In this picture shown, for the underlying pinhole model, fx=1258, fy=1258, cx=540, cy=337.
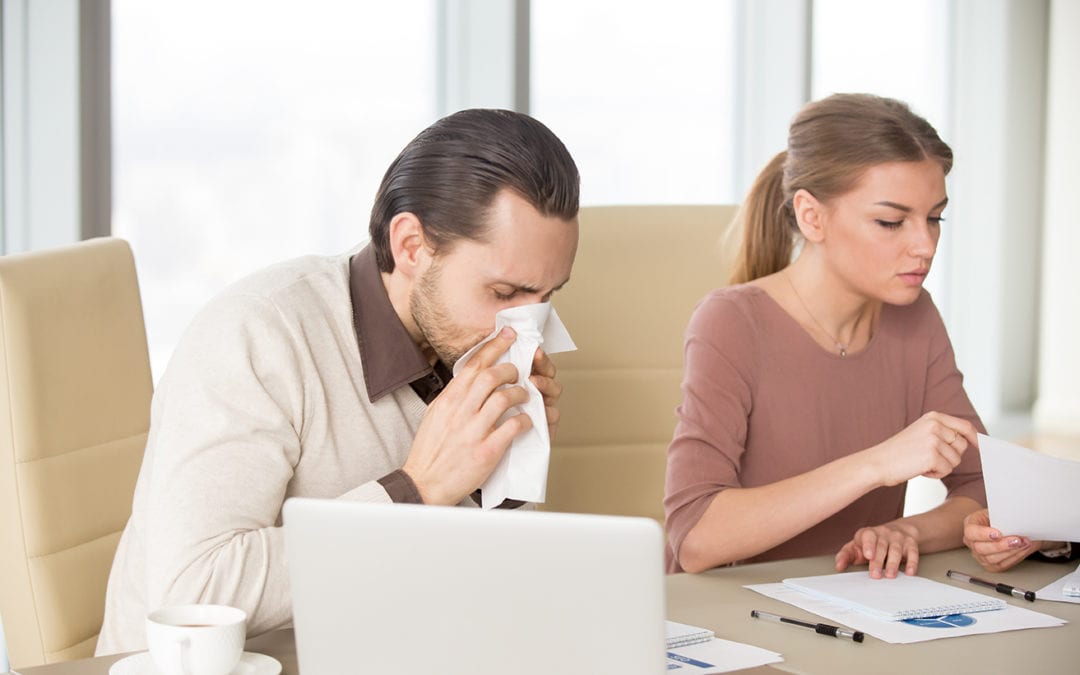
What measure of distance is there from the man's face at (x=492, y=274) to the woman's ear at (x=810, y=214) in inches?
22.9

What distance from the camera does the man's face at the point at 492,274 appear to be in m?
1.57

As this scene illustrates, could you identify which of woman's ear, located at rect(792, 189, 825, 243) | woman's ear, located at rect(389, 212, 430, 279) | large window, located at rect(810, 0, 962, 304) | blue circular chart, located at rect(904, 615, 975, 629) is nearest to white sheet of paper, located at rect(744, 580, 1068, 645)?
blue circular chart, located at rect(904, 615, 975, 629)

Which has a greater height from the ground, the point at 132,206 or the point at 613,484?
the point at 132,206

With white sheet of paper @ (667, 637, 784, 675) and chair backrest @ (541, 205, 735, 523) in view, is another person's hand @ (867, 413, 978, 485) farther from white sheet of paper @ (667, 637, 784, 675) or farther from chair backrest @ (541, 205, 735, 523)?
chair backrest @ (541, 205, 735, 523)

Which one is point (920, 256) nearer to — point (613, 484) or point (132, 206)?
point (613, 484)

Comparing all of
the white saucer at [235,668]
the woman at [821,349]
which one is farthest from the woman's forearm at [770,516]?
the white saucer at [235,668]

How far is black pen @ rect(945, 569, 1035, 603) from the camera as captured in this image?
5.15ft

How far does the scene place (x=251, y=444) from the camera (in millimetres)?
1412

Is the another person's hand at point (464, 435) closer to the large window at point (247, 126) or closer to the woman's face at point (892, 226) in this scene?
the woman's face at point (892, 226)

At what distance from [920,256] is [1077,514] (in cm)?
51

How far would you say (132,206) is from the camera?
3082mm

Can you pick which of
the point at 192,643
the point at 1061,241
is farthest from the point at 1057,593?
the point at 1061,241

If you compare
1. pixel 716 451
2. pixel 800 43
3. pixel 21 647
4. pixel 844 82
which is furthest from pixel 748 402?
pixel 844 82

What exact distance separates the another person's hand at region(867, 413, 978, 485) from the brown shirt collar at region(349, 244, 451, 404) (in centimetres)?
63
